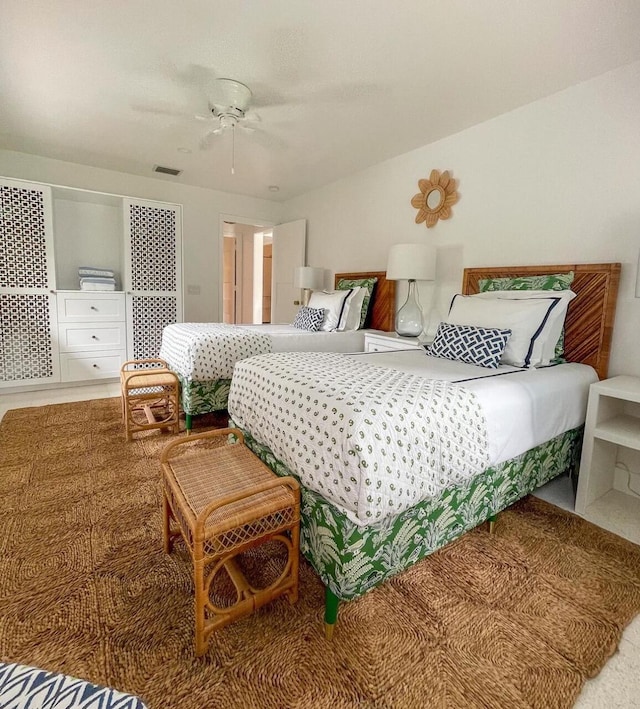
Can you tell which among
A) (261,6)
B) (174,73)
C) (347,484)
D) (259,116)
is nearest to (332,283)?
(259,116)

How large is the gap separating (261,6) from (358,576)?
243cm

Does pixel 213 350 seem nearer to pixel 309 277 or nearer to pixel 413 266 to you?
pixel 413 266

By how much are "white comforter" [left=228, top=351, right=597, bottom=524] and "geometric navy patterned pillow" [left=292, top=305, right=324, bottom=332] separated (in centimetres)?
159

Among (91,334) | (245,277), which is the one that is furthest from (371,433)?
(245,277)

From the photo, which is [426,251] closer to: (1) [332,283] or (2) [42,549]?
(1) [332,283]

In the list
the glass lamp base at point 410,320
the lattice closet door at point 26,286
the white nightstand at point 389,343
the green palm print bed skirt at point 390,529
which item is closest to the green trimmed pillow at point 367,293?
the white nightstand at point 389,343

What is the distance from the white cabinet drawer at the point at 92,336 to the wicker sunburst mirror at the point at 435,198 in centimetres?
332

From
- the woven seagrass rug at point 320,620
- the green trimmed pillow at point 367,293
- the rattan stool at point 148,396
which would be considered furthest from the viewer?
the green trimmed pillow at point 367,293

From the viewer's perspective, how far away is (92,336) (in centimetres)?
395

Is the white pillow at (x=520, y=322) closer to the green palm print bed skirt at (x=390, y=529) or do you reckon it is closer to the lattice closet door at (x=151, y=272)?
the green palm print bed skirt at (x=390, y=529)

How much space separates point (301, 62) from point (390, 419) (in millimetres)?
2144

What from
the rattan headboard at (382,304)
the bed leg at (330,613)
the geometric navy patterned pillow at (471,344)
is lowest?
the bed leg at (330,613)

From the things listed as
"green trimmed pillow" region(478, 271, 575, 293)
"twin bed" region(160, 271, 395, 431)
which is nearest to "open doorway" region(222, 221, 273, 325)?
"twin bed" region(160, 271, 395, 431)

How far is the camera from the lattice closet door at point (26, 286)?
137 inches
